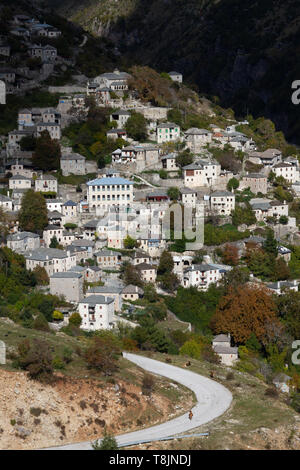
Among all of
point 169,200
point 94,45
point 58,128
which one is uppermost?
point 94,45

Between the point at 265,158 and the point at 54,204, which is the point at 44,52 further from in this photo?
the point at 54,204

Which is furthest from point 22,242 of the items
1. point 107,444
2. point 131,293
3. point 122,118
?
point 107,444

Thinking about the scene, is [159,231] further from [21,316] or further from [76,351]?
[76,351]

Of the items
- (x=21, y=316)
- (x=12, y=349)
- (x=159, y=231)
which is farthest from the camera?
(x=159, y=231)

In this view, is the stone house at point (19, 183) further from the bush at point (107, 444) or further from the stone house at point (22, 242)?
the bush at point (107, 444)

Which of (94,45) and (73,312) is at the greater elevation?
(94,45)

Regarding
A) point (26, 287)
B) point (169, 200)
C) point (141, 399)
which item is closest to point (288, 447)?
point (141, 399)
